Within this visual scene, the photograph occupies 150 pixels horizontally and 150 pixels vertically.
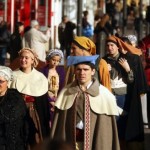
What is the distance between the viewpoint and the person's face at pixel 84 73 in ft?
27.0

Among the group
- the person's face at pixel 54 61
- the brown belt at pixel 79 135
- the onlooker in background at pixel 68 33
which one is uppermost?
the onlooker in background at pixel 68 33

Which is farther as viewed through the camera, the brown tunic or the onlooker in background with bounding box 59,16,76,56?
the onlooker in background with bounding box 59,16,76,56

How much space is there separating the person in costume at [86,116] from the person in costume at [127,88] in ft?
7.44

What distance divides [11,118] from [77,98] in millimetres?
654

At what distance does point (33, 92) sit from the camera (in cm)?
952

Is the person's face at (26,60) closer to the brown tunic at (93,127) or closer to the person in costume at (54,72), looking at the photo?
the person in costume at (54,72)

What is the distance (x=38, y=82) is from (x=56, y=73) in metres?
1.60

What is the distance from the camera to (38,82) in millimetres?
9828

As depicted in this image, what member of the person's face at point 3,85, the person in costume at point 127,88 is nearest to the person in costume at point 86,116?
the person's face at point 3,85

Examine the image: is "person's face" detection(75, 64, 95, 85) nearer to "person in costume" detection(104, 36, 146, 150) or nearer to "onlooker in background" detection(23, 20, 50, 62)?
"person in costume" detection(104, 36, 146, 150)

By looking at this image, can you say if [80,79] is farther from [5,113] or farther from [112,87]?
[112,87]

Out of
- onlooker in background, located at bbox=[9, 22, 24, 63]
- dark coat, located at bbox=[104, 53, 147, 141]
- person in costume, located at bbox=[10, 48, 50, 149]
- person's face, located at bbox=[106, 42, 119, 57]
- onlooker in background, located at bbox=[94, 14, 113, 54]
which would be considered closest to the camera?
person in costume, located at bbox=[10, 48, 50, 149]

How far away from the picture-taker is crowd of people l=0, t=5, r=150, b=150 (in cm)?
820

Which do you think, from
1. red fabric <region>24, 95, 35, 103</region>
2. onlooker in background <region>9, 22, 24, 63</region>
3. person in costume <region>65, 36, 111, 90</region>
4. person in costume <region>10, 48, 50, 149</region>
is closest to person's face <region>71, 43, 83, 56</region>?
person in costume <region>65, 36, 111, 90</region>
